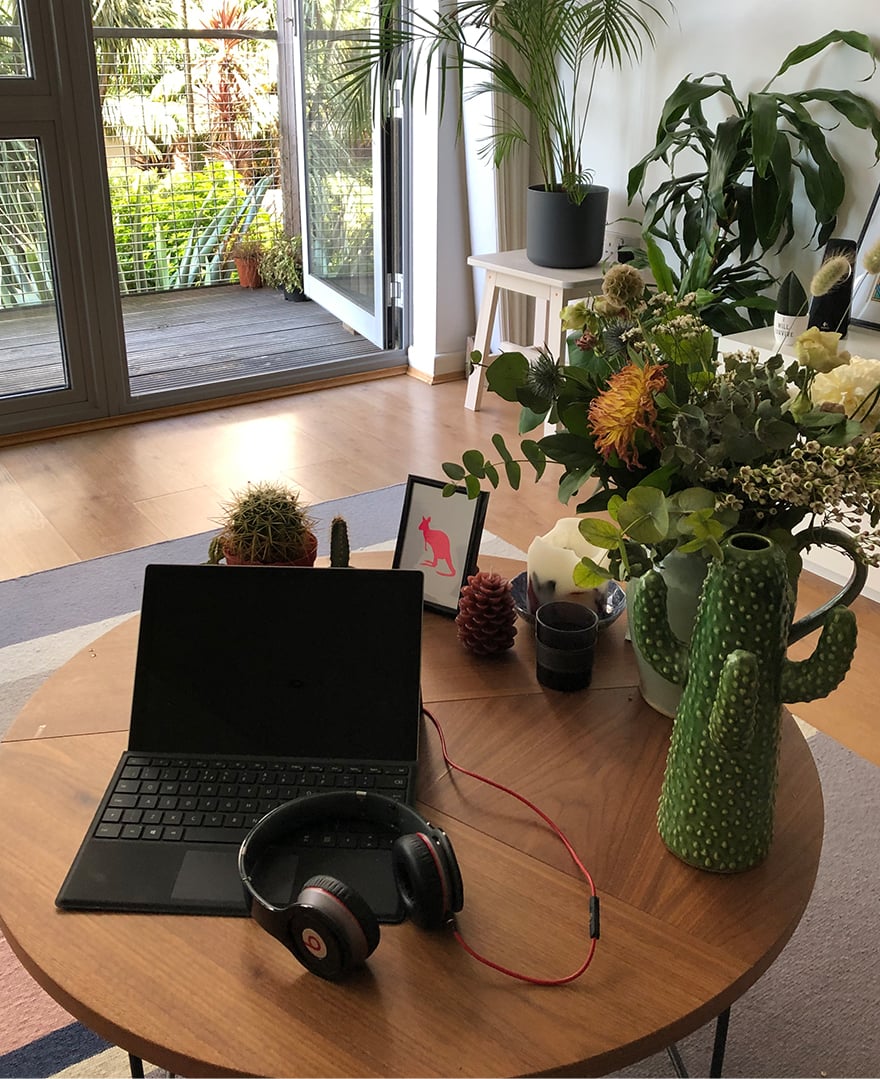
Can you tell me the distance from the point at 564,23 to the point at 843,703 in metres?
2.19

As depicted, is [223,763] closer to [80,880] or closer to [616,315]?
[80,880]

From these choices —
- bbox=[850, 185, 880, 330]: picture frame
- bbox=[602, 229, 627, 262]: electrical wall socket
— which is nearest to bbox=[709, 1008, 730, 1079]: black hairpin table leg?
bbox=[850, 185, 880, 330]: picture frame

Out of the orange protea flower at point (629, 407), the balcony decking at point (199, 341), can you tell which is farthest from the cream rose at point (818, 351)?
the balcony decking at point (199, 341)

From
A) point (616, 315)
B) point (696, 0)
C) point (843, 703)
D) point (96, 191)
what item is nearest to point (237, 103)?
point (96, 191)

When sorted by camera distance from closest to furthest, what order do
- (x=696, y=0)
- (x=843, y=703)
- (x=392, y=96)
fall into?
(x=843, y=703), (x=696, y=0), (x=392, y=96)

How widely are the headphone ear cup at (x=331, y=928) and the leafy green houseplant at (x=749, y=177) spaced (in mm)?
2078

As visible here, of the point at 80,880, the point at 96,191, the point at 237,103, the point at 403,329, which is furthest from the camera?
the point at 237,103

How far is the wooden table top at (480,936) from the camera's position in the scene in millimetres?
799

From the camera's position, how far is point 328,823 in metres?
1.00

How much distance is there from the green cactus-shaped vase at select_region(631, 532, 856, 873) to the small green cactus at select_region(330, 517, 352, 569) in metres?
0.44

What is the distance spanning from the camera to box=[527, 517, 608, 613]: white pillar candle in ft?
4.31

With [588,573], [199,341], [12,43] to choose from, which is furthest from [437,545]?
[199,341]

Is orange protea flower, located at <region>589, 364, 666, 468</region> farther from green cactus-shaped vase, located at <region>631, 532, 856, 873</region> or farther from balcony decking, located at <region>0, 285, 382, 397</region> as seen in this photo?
balcony decking, located at <region>0, 285, 382, 397</region>

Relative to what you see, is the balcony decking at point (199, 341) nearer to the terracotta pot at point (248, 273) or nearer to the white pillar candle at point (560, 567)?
the terracotta pot at point (248, 273)
